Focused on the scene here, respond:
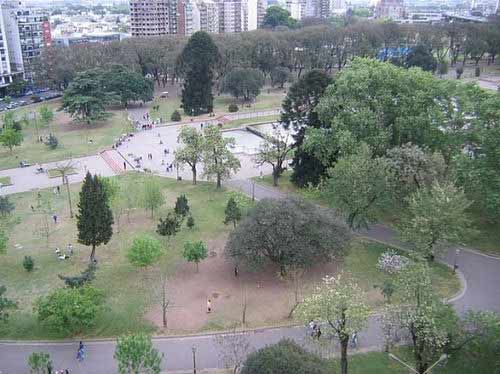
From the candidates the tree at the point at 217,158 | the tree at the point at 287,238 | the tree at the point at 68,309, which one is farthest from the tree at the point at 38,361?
the tree at the point at 217,158

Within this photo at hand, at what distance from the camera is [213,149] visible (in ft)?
120

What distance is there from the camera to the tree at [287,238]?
23.9m

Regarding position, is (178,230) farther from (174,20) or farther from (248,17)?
(248,17)

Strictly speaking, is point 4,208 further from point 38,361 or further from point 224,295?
point 38,361

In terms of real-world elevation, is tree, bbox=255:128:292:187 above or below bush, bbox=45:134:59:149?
above

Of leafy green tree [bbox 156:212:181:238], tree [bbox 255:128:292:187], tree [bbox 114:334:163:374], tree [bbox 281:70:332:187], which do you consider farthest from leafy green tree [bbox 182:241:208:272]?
tree [bbox 255:128:292:187]

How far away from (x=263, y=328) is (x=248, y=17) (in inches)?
4680

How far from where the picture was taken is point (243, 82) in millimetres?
63281

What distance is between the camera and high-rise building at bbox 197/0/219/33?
110 meters

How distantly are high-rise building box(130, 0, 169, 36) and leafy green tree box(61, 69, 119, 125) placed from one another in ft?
153

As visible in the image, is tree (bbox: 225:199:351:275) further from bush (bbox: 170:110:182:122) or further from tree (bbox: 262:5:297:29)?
tree (bbox: 262:5:297:29)

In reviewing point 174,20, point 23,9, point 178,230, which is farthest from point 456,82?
point 174,20

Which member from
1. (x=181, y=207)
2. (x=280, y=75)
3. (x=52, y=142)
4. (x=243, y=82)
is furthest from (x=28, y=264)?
(x=280, y=75)

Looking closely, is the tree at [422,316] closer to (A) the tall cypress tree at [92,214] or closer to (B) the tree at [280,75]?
(A) the tall cypress tree at [92,214]
